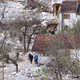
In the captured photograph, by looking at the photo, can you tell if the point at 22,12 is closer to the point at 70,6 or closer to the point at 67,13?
the point at 70,6

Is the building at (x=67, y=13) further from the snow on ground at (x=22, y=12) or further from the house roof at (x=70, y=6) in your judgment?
the snow on ground at (x=22, y=12)

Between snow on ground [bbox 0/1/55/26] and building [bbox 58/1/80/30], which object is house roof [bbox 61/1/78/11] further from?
snow on ground [bbox 0/1/55/26]

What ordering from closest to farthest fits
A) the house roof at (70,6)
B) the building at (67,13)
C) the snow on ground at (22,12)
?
the building at (67,13) < the house roof at (70,6) < the snow on ground at (22,12)

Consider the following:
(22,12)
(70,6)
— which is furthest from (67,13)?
(22,12)

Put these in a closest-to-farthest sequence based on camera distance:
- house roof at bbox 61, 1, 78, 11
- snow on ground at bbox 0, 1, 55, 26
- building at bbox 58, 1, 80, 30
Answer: building at bbox 58, 1, 80, 30, house roof at bbox 61, 1, 78, 11, snow on ground at bbox 0, 1, 55, 26

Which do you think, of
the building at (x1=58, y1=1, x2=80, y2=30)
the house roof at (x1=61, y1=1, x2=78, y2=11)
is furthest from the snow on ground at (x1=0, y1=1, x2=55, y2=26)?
the building at (x1=58, y1=1, x2=80, y2=30)

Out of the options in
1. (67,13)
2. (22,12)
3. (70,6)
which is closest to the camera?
(67,13)

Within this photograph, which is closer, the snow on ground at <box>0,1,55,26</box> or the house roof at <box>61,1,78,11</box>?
the house roof at <box>61,1,78,11</box>

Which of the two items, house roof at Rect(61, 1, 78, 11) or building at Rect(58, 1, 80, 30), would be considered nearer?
building at Rect(58, 1, 80, 30)

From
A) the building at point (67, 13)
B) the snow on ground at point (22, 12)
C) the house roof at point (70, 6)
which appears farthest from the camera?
the snow on ground at point (22, 12)

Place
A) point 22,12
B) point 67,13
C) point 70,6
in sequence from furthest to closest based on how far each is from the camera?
point 22,12 < point 70,6 < point 67,13

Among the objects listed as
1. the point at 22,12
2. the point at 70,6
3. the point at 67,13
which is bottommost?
the point at 67,13

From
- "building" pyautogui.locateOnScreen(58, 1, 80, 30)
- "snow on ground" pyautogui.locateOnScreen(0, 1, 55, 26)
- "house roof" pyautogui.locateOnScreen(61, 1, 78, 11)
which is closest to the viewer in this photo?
"building" pyautogui.locateOnScreen(58, 1, 80, 30)

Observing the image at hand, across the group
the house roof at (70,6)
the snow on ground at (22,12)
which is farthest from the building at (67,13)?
the snow on ground at (22,12)
